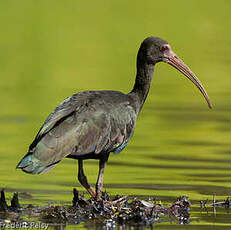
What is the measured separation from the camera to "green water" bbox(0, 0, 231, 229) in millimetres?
14984

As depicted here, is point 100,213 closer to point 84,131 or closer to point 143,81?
point 84,131

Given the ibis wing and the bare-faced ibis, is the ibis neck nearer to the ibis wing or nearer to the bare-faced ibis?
the bare-faced ibis

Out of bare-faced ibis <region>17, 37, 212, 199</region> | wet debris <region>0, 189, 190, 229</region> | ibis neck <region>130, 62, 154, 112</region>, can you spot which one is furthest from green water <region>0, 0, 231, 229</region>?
ibis neck <region>130, 62, 154, 112</region>

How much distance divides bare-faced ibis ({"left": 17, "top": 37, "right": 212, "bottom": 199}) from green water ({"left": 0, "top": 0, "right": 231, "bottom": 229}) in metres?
0.92

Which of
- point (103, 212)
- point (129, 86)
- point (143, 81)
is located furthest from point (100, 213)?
point (129, 86)

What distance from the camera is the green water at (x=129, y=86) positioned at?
1498 cm

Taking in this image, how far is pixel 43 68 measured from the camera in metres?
34.5

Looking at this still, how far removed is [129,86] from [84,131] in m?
16.2

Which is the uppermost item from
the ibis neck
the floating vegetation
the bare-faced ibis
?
the ibis neck

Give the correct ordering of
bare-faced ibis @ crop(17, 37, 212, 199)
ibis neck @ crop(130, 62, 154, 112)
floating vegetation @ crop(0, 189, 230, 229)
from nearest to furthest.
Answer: floating vegetation @ crop(0, 189, 230, 229)
bare-faced ibis @ crop(17, 37, 212, 199)
ibis neck @ crop(130, 62, 154, 112)

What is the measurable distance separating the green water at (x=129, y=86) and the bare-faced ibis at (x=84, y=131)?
921mm

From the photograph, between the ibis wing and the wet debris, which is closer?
the wet debris

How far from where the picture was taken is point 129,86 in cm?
2881

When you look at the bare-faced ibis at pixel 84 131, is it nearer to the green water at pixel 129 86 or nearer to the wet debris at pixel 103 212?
the wet debris at pixel 103 212
